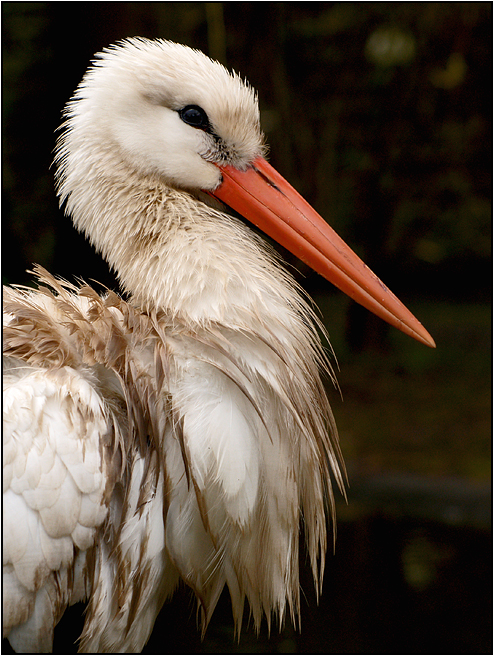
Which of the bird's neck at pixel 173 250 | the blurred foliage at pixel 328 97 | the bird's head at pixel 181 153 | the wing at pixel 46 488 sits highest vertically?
the blurred foliage at pixel 328 97

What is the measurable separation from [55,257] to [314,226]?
2.43 meters

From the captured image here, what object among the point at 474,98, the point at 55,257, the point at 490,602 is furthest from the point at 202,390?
the point at 474,98

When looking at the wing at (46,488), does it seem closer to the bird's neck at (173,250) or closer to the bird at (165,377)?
the bird at (165,377)

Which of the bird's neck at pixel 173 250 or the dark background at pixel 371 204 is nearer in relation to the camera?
the bird's neck at pixel 173 250

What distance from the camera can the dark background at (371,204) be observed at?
2.29 metres

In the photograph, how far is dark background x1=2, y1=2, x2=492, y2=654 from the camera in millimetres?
2287

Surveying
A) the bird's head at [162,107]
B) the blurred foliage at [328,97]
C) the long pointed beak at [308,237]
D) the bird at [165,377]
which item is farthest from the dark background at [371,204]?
the bird's head at [162,107]

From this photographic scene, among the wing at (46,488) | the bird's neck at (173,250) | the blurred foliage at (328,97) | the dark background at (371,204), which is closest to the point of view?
the wing at (46,488)

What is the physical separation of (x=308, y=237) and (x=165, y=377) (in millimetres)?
361

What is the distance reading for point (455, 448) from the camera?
3.33m

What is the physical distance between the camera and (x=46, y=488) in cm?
96

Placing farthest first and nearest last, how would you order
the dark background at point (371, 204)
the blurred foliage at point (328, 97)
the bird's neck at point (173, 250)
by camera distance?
the blurred foliage at point (328, 97) → the dark background at point (371, 204) → the bird's neck at point (173, 250)

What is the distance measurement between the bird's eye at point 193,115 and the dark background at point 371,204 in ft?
4.82

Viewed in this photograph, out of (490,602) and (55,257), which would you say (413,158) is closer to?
(55,257)
